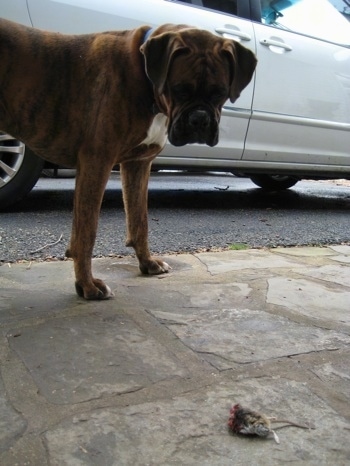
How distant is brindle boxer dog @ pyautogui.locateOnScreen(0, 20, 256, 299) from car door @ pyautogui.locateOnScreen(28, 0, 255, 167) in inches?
53.3

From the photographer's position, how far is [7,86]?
2035mm

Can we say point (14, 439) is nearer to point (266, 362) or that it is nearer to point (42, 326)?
point (42, 326)

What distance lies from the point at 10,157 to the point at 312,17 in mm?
2762

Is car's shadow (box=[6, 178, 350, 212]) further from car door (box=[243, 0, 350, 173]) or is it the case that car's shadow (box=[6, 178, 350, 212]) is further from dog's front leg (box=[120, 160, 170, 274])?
dog's front leg (box=[120, 160, 170, 274])

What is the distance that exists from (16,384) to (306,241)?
8.21ft

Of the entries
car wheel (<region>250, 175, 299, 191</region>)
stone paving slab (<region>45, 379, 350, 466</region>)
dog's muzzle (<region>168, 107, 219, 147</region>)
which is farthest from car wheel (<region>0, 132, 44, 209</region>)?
car wheel (<region>250, 175, 299, 191</region>)

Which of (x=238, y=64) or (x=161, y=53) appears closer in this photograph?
(x=161, y=53)

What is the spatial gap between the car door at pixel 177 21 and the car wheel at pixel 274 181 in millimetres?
1740

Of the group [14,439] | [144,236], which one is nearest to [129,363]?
[14,439]

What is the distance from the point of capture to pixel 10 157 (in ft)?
11.6

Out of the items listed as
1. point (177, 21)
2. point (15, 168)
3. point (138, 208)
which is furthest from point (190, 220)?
point (138, 208)

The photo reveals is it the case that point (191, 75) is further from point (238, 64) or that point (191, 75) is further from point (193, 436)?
point (193, 436)

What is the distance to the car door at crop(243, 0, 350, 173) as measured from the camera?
13.2ft

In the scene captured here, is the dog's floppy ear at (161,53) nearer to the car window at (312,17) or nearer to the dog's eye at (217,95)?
the dog's eye at (217,95)
